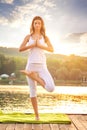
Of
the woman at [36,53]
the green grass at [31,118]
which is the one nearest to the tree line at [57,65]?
the green grass at [31,118]

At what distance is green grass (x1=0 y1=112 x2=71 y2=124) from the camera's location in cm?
436

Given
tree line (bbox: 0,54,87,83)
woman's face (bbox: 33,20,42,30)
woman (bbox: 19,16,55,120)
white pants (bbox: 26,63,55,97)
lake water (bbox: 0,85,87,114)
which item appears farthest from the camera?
tree line (bbox: 0,54,87,83)

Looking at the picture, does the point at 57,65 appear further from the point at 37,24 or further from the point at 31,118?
the point at 37,24

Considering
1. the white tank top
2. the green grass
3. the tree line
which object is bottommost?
the green grass

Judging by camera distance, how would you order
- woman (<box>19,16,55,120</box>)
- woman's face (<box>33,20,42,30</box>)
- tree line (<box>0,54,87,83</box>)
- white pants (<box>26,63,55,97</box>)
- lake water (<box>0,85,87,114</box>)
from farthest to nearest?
tree line (<box>0,54,87,83</box>) < lake water (<box>0,85,87,114</box>) < woman's face (<box>33,20,42,30</box>) < woman (<box>19,16,55,120</box>) < white pants (<box>26,63,55,97</box>)

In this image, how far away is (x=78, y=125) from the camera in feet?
13.9

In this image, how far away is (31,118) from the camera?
15.1ft

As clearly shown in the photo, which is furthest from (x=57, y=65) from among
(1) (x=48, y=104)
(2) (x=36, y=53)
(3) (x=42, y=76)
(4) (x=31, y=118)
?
(3) (x=42, y=76)

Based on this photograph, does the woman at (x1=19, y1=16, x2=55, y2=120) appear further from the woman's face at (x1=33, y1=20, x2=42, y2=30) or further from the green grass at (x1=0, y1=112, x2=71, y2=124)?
the green grass at (x1=0, y1=112, x2=71, y2=124)

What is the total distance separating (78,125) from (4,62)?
5.04 metres

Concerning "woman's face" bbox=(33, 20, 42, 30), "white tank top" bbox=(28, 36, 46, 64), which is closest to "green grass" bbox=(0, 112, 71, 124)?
"white tank top" bbox=(28, 36, 46, 64)

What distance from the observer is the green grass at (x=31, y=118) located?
172 inches

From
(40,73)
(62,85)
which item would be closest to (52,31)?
(62,85)

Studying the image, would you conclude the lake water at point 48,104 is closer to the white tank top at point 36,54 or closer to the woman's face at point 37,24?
the white tank top at point 36,54
